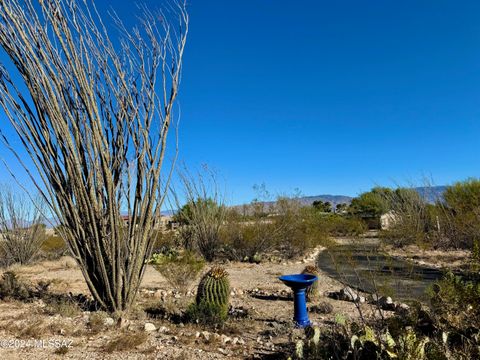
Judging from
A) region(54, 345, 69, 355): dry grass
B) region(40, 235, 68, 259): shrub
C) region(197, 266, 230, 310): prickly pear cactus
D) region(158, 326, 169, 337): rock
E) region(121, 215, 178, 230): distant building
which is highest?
region(121, 215, 178, 230): distant building

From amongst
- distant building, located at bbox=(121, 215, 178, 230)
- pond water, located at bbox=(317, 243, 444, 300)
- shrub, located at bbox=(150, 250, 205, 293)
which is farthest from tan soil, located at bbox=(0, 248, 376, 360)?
distant building, located at bbox=(121, 215, 178, 230)

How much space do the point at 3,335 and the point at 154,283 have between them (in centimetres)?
472

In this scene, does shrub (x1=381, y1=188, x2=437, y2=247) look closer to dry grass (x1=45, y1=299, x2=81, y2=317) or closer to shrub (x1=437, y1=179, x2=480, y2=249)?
shrub (x1=437, y1=179, x2=480, y2=249)

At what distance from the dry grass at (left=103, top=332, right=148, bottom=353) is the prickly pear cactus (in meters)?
1.06

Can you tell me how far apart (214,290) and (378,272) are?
8.41 ft

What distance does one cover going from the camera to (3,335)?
171 inches

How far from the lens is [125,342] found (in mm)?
4012

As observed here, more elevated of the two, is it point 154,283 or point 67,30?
point 67,30

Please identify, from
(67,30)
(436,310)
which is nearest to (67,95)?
(67,30)

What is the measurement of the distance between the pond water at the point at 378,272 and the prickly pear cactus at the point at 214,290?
1.55 meters

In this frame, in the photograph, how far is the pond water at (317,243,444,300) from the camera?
5.27 m

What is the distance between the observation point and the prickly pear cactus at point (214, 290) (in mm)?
5148

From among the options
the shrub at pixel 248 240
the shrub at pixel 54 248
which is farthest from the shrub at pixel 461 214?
the shrub at pixel 54 248

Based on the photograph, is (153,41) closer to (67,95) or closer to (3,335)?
(67,95)
